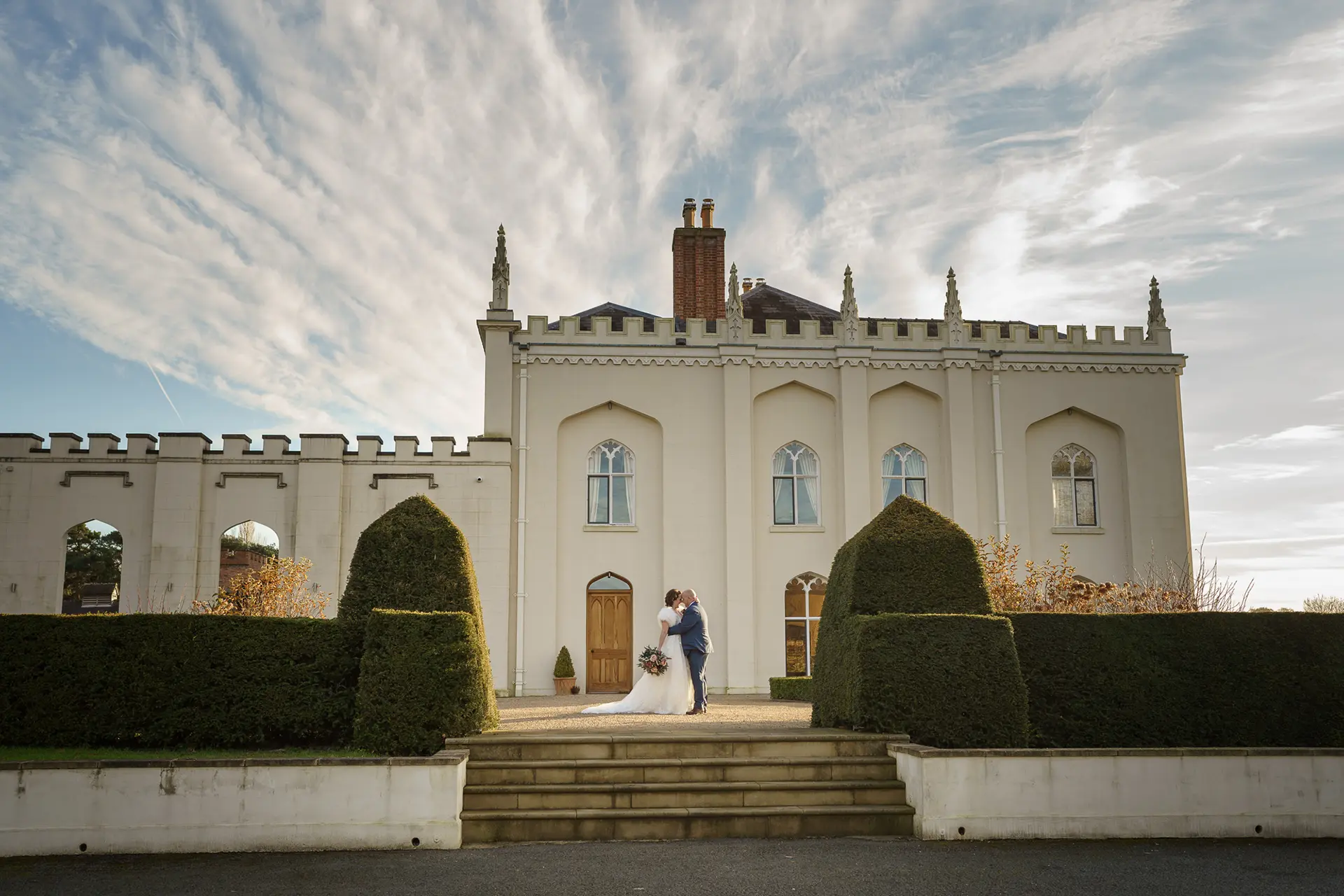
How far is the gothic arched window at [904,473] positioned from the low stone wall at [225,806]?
1677cm

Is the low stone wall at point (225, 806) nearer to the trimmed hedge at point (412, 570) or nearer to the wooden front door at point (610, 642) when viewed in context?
the trimmed hedge at point (412, 570)

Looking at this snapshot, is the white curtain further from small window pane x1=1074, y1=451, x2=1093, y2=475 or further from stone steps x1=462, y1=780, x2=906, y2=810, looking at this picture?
stone steps x1=462, y1=780, x2=906, y2=810

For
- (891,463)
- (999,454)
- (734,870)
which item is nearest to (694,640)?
(734,870)

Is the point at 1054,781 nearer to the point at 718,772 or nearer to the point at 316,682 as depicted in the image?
the point at 718,772

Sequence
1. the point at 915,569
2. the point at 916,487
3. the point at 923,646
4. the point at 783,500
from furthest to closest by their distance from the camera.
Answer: the point at 916,487, the point at 783,500, the point at 915,569, the point at 923,646

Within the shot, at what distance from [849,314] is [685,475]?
5310mm

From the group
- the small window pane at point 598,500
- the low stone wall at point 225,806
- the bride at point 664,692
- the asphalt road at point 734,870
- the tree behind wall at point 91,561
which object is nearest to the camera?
the asphalt road at point 734,870

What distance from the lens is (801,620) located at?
77.2ft

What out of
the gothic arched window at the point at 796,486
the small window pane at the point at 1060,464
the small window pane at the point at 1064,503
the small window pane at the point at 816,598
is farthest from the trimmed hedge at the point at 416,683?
the small window pane at the point at 1060,464

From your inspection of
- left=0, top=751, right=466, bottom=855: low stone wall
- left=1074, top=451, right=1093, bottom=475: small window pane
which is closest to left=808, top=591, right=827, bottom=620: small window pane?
left=1074, top=451, right=1093, bottom=475: small window pane

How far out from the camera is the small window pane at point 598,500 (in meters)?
23.8

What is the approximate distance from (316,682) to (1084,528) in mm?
19166

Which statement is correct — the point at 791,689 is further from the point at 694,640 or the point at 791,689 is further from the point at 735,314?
the point at 735,314

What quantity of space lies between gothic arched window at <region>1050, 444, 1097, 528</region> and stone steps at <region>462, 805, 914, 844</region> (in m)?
16.8
